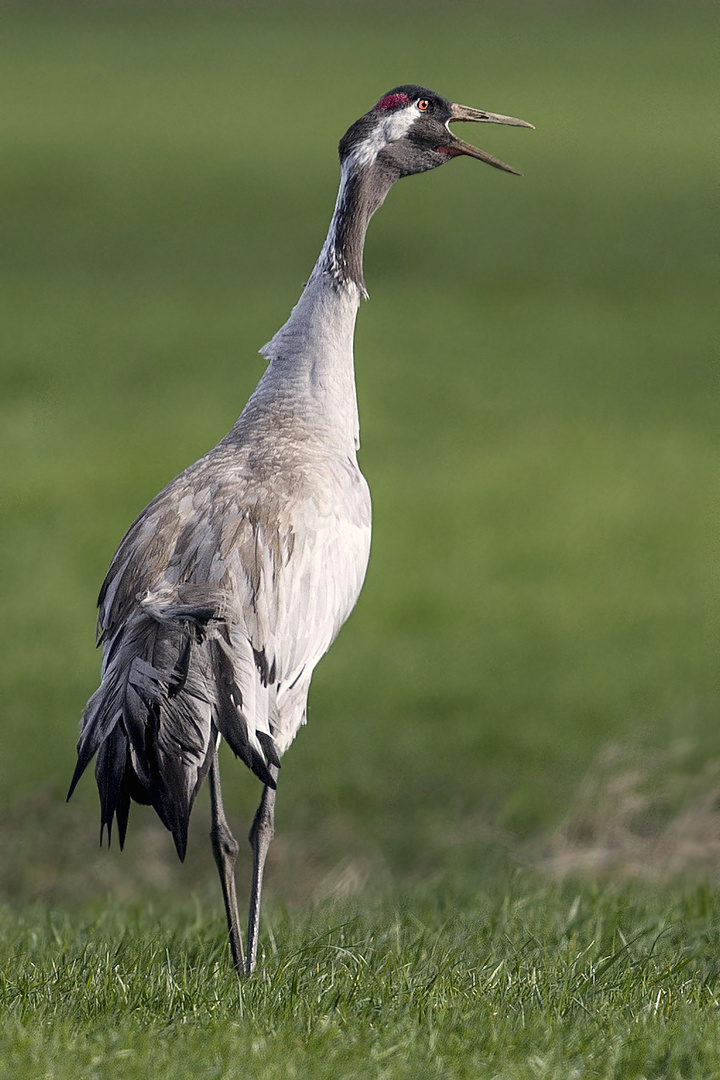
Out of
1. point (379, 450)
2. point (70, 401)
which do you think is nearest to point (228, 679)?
point (379, 450)

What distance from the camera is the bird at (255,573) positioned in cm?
432

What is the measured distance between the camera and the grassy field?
432cm

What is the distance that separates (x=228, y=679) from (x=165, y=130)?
85.8ft

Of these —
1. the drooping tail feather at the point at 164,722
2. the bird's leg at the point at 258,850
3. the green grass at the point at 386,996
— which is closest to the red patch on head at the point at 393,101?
the drooping tail feather at the point at 164,722

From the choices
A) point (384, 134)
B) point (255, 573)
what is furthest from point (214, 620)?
point (384, 134)

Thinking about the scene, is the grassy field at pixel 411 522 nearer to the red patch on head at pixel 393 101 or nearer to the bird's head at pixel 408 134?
the bird's head at pixel 408 134

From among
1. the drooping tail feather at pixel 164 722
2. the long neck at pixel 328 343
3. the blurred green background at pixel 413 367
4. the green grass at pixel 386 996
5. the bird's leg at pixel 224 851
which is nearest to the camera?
the green grass at pixel 386 996

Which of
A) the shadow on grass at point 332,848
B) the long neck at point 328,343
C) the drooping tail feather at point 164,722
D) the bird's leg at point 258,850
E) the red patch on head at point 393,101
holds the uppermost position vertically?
the red patch on head at point 393,101

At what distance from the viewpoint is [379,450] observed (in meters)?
17.0

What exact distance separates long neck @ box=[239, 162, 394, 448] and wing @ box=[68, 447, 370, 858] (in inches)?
9.4

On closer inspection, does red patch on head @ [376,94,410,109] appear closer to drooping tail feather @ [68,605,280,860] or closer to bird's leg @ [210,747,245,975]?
drooping tail feather @ [68,605,280,860]

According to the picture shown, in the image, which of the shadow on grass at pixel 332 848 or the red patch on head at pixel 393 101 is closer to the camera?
the red patch on head at pixel 393 101

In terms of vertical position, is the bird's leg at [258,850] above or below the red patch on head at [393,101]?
below

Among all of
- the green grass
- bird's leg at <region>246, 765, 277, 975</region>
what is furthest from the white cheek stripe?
the green grass
